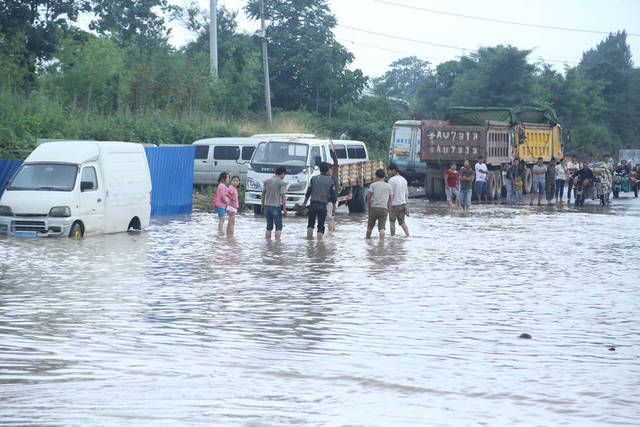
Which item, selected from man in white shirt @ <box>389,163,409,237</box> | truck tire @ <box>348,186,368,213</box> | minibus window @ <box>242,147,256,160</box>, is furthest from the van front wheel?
minibus window @ <box>242,147,256,160</box>

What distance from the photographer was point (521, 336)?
371 inches

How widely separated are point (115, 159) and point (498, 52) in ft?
187

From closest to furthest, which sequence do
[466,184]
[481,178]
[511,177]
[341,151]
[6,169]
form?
1. [6,169]
2. [341,151]
3. [466,184]
4. [481,178]
5. [511,177]

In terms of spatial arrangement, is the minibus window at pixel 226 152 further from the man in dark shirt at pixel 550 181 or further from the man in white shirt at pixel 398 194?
the man in white shirt at pixel 398 194

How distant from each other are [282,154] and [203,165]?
6.31 meters

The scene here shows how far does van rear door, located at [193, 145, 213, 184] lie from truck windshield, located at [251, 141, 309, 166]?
5.84m

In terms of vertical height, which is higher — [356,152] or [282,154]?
[356,152]

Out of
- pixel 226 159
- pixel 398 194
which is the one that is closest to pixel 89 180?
pixel 398 194

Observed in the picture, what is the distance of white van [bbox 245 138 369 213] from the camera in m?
27.1

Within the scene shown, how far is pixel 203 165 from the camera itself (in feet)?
108

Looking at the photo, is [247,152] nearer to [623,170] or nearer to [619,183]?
[619,183]

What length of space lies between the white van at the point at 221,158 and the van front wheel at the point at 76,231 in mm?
12980

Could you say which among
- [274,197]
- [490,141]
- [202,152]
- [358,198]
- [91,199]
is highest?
[490,141]

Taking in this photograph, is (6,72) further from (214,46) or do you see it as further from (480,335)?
(480,335)
